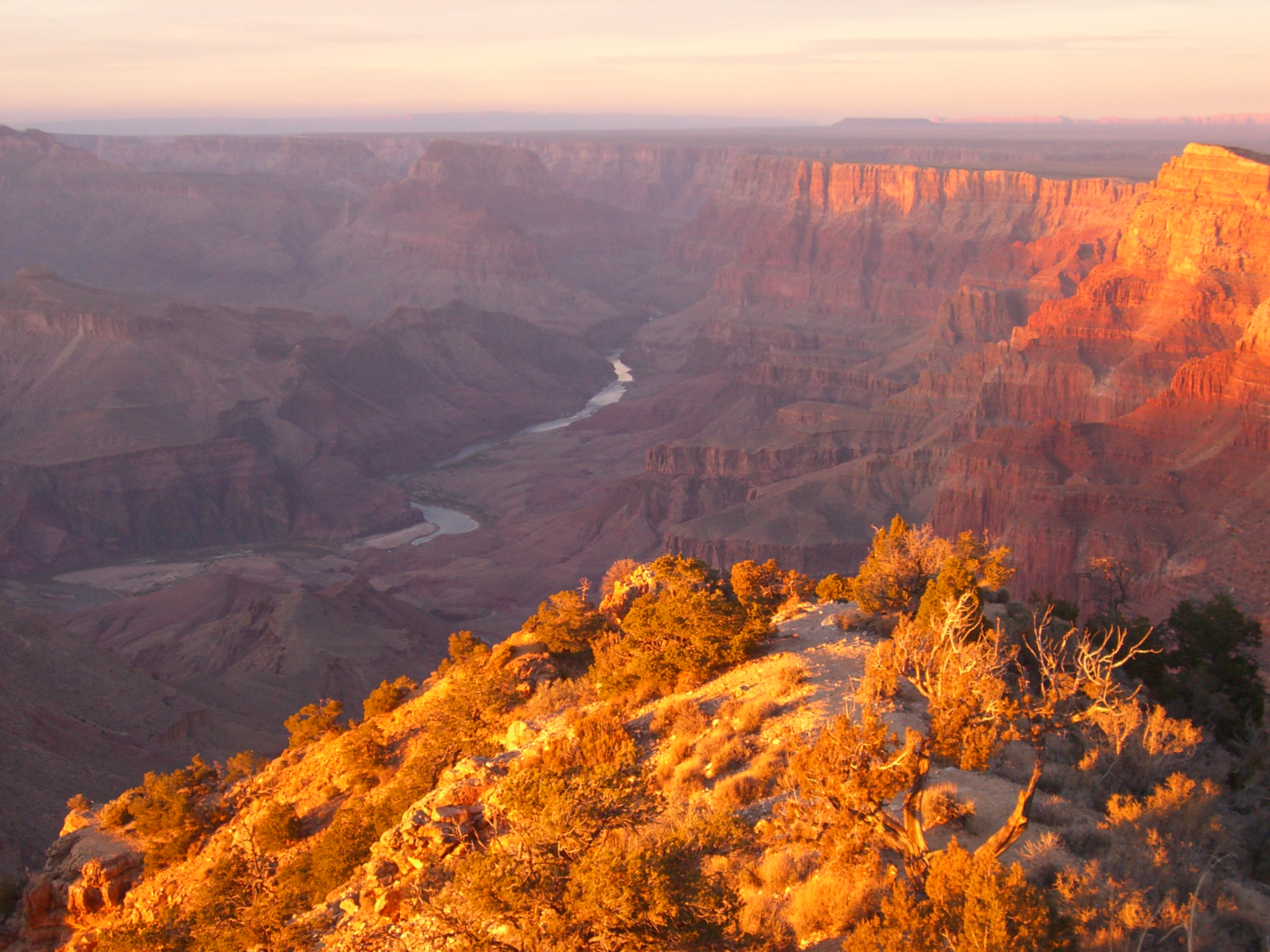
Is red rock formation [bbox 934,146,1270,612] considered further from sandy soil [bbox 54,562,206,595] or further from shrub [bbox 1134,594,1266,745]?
sandy soil [bbox 54,562,206,595]

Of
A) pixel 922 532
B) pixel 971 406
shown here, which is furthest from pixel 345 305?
pixel 922 532

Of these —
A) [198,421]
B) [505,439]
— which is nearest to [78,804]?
[198,421]

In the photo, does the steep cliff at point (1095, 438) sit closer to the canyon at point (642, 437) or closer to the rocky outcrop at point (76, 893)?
the canyon at point (642, 437)

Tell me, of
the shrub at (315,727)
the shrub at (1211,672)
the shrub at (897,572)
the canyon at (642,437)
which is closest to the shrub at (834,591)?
the shrub at (897,572)

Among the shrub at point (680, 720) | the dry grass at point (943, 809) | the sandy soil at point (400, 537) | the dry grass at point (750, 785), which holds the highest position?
the dry grass at point (943, 809)

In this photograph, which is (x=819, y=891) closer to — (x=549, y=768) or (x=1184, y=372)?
(x=549, y=768)
